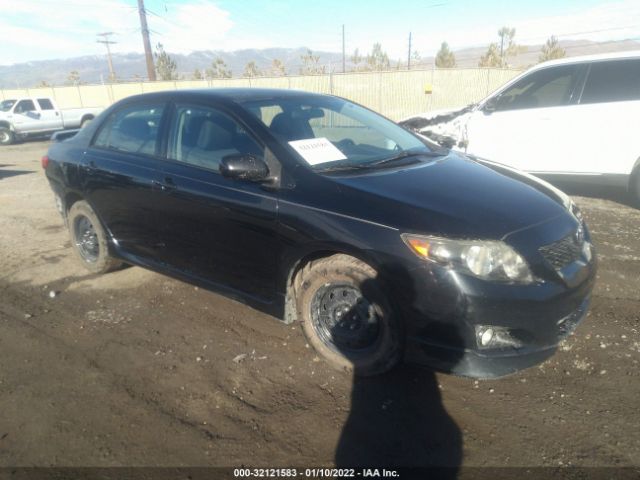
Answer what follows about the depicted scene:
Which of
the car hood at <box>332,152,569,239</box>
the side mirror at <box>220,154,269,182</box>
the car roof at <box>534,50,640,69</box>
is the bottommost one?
the car hood at <box>332,152,569,239</box>

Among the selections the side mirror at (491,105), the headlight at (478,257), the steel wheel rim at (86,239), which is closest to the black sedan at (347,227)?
the headlight at (478,257)

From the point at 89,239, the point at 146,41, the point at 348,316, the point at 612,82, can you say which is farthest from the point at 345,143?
the point at 146,41

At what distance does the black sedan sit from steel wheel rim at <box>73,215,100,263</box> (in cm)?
50

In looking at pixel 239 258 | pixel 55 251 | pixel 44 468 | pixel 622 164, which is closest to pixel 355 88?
pixel 622 164

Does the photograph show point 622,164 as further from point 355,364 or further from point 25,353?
point 25,353

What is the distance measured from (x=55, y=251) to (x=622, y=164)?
7217 millimetres

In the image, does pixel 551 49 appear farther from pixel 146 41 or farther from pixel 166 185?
pixel 166 185

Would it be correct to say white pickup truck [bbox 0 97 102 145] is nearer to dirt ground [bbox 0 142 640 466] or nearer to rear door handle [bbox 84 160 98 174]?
rear door handle [bbox 84 160 98 174]

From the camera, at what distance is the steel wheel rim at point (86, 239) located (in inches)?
173

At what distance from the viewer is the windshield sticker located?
2916mm

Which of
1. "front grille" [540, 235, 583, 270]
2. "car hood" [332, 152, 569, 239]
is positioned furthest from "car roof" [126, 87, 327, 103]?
"front grille" [540, 235, 583, 270]

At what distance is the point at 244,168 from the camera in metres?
2.75

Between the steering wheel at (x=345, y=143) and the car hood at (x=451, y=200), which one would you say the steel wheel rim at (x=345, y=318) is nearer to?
the car hood at (x=451, y=200)

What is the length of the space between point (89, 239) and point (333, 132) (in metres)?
2.73
